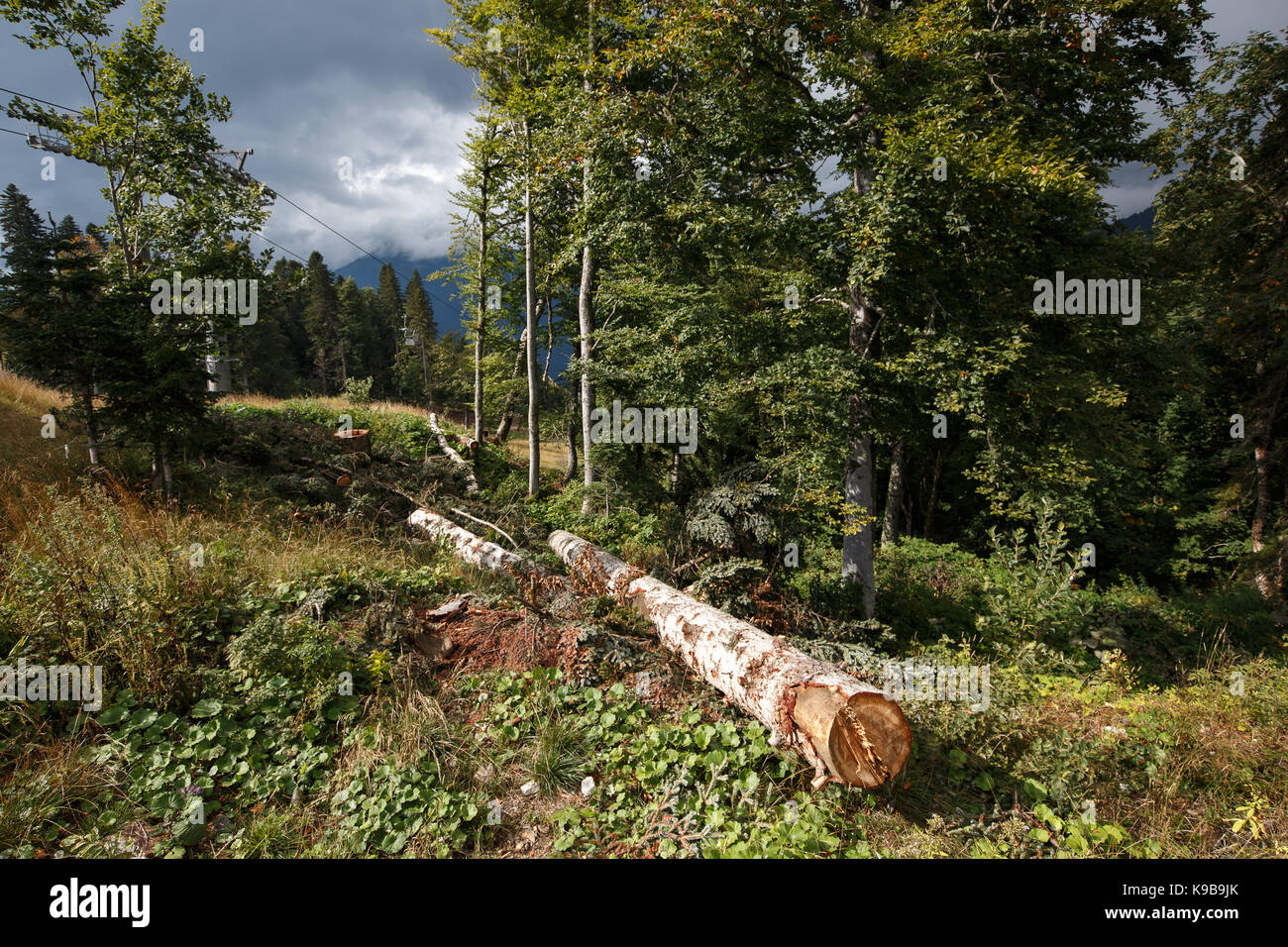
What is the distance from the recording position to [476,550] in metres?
7.34

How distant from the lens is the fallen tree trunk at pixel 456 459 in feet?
40.6

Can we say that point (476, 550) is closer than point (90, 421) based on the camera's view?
No

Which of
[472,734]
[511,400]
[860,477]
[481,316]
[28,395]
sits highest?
[481,316]

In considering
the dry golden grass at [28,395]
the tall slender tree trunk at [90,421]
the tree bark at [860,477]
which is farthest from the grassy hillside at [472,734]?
the dry golden grass at [28,395]

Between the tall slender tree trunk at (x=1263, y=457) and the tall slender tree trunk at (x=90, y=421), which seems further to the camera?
the tall slender tree trunk at (x=1263, y=457)

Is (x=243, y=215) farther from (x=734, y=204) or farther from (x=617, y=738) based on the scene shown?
(x=617, y=738)

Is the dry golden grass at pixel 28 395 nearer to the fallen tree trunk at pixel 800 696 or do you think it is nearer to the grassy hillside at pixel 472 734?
the grassy hillside at pixel 472 734

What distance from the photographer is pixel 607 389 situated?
1120 centimetres

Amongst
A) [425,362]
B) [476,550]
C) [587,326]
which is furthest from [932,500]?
[425,362]

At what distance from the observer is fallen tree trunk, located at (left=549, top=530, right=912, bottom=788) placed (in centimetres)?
324

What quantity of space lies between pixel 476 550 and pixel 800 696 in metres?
5.34

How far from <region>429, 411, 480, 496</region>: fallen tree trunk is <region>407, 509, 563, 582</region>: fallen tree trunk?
120 inches

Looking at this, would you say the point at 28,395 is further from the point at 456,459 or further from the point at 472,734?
the point at 472,734

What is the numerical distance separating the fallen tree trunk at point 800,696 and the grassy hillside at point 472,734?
0.25 m
